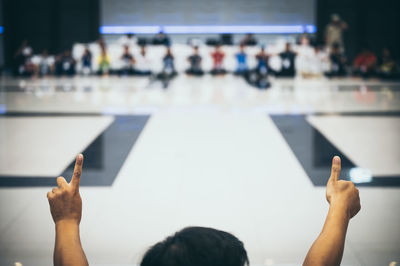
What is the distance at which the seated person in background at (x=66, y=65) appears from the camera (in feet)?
45.5

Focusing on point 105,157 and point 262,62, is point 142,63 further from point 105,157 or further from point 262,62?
point 105,157

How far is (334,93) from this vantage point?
9414mm

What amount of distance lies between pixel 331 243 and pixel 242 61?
42.2 ft

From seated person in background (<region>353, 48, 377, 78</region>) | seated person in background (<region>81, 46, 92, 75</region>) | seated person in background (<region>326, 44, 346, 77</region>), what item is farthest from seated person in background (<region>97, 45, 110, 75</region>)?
seated person in background (<region>353, 48, 377, 78</region>)

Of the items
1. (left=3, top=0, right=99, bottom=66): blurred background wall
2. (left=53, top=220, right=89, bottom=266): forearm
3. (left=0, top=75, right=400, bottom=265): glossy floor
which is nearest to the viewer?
(left=53, top=220, right=89, bottom=266): forearm

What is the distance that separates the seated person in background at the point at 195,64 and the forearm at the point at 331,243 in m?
12.7

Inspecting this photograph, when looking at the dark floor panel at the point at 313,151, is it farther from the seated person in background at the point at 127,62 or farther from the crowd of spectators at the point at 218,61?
the seated person in background at the point at 127,62

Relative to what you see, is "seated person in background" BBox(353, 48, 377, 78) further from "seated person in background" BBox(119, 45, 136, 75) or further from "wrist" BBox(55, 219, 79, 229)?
"wrist" BBox(55, 219, 79, 229)

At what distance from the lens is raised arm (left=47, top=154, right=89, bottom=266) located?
981 millimetres

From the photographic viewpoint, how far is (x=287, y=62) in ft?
44.4

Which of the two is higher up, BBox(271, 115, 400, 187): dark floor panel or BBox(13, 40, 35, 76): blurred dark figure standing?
BBox(13, 40, 35, 76): blurred dark figure standing

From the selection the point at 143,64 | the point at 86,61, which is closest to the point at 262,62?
the point at 143,64

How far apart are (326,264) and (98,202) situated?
226 centimetres

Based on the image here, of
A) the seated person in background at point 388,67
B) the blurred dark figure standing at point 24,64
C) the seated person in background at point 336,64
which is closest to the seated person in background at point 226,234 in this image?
the seated person in background at point 388,67
